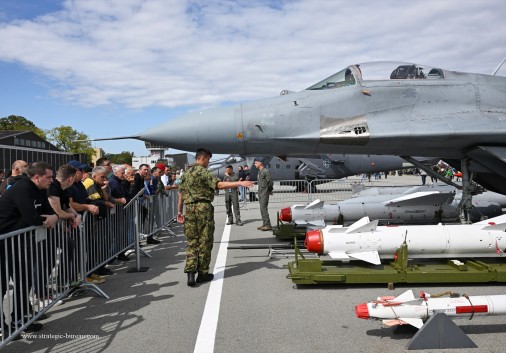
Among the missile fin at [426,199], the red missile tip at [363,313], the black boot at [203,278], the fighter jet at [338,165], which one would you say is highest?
the fighter jet at [338,165]

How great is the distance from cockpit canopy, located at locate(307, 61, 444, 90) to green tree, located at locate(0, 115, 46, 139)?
76838mm

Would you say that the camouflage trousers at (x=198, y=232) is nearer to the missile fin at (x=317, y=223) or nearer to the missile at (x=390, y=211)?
the missile fin at (x=317, y=223)

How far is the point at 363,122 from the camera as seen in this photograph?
253 inches

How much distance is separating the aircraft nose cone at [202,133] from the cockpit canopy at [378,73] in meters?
1.69

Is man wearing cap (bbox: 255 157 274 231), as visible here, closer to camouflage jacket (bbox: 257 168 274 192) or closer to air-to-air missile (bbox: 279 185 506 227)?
camouflage jacket (bbox: 257 168 274 192)

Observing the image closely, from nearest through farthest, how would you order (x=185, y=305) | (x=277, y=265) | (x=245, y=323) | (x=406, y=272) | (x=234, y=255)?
1. (x=245, y=323)
2. (x=185, y=305)
3. (x=406, y=272)
4. (x=277, y=265)
5. (x=234, y=255)

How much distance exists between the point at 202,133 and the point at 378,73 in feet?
10.9

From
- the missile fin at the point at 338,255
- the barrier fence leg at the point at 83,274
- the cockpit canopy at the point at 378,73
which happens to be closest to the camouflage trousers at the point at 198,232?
the barrier fence leg at the point at 83,274

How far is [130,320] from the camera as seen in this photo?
13.8 feet

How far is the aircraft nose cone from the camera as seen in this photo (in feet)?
20.9

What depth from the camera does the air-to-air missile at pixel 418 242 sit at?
538 centimetres

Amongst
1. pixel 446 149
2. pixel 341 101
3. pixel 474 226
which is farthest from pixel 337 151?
pixel 474 226

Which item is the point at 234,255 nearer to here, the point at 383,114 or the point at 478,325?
the point at 383,114

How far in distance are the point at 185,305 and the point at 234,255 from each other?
8.82ft
